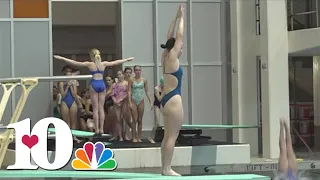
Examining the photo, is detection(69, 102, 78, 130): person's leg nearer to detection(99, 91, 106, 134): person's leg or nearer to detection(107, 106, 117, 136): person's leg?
detection(107, 106, 117, 136): person's leg

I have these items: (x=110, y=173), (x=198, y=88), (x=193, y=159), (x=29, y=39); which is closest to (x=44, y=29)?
(x=29, y=39)

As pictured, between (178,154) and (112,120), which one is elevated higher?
(112,120)

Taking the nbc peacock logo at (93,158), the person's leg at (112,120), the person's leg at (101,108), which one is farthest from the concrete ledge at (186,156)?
the nbc peacock logo at (93,158)

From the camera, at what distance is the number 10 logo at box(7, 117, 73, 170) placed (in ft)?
28.6

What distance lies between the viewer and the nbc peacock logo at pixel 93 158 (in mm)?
9203

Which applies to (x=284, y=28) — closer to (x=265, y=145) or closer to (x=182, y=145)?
(x=265, y=145)

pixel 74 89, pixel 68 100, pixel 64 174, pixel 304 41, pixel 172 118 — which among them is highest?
pixel 304 41

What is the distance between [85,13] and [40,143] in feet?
52.2

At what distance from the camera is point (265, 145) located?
51.0 feet

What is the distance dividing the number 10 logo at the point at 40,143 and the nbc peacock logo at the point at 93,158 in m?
0.40

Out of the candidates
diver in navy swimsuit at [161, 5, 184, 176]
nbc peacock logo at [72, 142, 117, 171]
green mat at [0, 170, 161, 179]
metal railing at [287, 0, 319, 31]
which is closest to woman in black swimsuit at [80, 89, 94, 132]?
nbc peacock logo at [72, 142, 117, 171]

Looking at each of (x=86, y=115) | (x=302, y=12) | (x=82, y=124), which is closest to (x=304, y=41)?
(x=302, y=12)

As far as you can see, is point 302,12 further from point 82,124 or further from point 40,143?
point 40,143

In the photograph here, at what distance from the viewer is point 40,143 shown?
873cm
